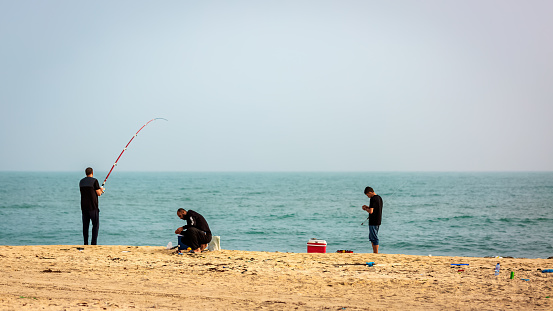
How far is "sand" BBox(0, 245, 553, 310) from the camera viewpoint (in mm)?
6734

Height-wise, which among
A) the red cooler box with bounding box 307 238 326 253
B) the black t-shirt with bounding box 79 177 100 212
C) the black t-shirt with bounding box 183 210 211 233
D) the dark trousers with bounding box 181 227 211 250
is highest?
the black t-shirt with bounding box 79 177 100 212

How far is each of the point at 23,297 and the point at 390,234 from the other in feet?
65.7

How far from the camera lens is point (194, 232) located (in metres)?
10.5

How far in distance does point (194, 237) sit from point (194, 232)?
0.11 meters

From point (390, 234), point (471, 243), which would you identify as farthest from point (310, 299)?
point (390, 234)

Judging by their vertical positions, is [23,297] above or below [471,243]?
above

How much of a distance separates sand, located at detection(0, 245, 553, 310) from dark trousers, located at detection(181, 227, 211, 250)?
0.99 feet

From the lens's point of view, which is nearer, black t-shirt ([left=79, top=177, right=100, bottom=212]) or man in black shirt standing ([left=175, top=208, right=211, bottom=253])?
man in black shirt standing ([left=175, top=208, right=211, bottom=253])

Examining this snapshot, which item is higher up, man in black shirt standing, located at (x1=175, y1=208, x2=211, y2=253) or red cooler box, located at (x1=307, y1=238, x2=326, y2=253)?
man in black shirt standing, located at (x1=175, y1=208, x2=211, y2=253)

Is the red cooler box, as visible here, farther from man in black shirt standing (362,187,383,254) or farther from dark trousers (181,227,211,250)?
dark trousers (181,227,211,250)

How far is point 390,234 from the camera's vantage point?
2489 centimetres

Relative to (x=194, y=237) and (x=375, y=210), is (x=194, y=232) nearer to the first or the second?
(x=194, y=237)

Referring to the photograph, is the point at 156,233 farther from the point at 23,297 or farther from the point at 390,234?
the point at 23,297

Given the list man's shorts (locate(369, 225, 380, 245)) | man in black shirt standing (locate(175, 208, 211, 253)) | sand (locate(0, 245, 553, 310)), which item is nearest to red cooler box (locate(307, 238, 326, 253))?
sand (locate(0, 245, 553, 310))
